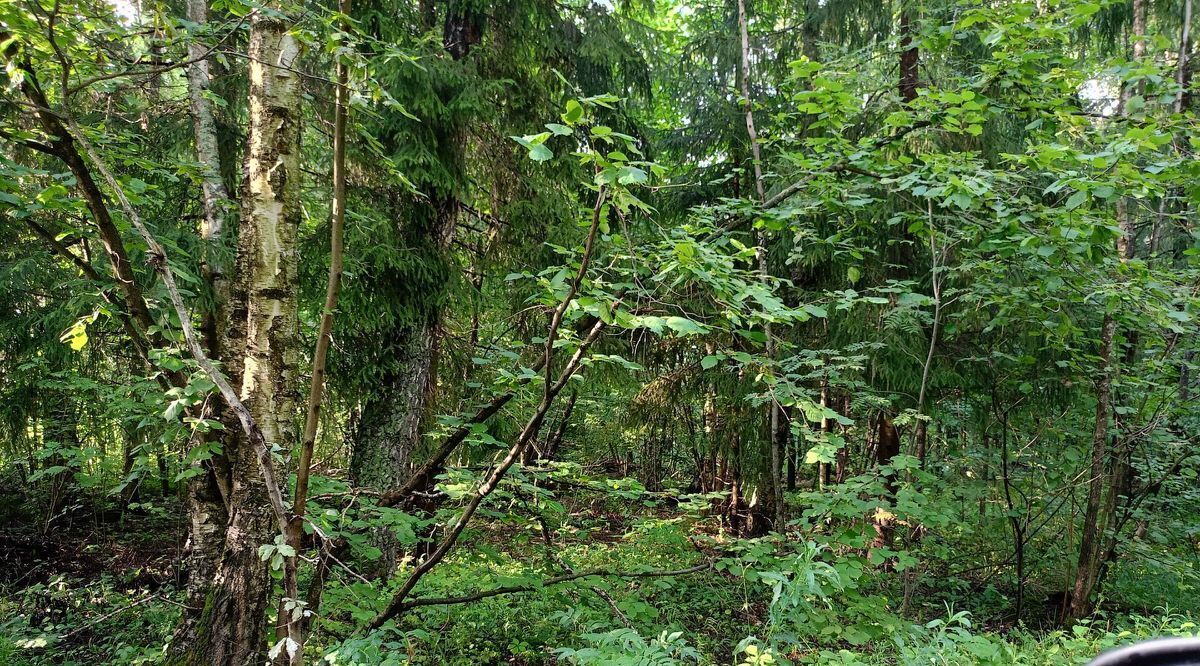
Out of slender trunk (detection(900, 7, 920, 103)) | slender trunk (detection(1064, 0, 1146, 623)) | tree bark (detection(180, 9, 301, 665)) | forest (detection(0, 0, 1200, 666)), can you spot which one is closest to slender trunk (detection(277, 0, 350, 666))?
forest (detection(0, 0, 1200, 666))

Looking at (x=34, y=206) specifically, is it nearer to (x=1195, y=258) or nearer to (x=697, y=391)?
(x=697, y=391)

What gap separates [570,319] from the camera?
2.78 m

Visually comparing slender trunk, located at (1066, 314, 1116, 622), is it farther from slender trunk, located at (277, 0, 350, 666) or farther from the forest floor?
slender trunk, located at (277, 0, 350, 666)

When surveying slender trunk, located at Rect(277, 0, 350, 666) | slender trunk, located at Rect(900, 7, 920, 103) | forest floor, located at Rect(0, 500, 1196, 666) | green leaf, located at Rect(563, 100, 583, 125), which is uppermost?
slender trunk, located at Rect(900, 7, 920, 103)

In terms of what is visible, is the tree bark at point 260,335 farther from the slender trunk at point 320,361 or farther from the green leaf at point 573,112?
Result: the green leaf at point 573,112

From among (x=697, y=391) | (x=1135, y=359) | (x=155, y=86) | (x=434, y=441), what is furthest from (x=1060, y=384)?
(x=155, y=86)

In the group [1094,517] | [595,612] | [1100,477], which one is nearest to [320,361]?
[595,612]

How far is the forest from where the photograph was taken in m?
2.13

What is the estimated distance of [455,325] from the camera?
21.0 ft

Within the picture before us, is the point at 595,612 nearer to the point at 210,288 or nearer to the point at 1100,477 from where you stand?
the point at 210,288

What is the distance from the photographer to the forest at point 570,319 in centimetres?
213

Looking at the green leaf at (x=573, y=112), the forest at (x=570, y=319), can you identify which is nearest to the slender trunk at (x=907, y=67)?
the forest at (x=570, y=319)

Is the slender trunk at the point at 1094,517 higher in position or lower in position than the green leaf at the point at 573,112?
lower

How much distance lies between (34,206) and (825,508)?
4278mm
